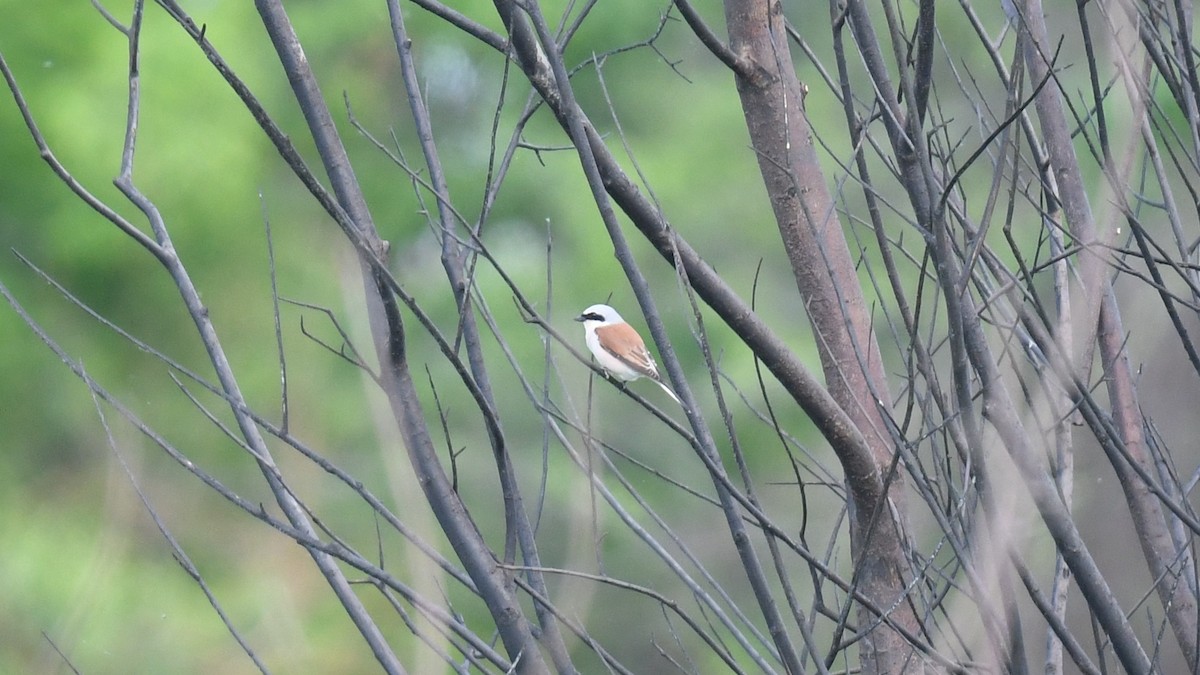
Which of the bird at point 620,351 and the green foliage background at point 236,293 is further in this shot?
the green foliage background at point 236,293

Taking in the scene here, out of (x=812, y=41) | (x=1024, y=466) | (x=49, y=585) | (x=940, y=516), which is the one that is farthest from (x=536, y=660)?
(x=812, y=41)

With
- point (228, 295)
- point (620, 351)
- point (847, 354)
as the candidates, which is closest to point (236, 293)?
point (228, 295)

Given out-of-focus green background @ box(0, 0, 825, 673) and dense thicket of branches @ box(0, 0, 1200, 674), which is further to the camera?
out-of-focus green background @ box(0, 0, 825, 673)

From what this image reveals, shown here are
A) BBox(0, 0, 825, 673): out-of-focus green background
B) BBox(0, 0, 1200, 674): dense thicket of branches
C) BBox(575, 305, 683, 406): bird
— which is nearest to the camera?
BBox(0, 0, 1200, 674): dense thicket of branches

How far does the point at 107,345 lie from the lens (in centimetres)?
644

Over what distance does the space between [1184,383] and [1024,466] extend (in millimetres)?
7459

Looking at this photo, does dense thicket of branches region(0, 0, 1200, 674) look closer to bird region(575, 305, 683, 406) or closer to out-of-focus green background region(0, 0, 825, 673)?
bird region(575, 305, 683, 406)

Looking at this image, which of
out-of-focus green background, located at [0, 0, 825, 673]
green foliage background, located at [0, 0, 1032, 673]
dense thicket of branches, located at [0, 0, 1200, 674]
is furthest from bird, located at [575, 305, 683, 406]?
dense thicket of branches, located at [0, 0, 1200, 674]

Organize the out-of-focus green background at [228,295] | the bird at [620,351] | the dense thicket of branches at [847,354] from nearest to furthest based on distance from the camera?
the dense thicket of branches at [847,354] → the bird at [620,351] → the out-of-focus green background at [228,295]

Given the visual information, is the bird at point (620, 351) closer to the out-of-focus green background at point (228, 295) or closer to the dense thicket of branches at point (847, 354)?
the out-of-focus green background at point (228, 295)

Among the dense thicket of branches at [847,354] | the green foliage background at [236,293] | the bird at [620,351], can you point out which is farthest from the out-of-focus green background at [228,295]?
the dense thicket of branches at [847,354]

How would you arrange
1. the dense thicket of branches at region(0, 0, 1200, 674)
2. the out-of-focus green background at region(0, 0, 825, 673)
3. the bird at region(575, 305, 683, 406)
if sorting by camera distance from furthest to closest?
the out-of-focus green background at region(0, 0, 825, 673) → the bird at region(575, 305, 683, 406) → the dense thicket of branches at region(0, 0, 1200, 674)

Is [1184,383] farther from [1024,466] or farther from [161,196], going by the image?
[1024,466]

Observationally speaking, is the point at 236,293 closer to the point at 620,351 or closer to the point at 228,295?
the point at 228,295
